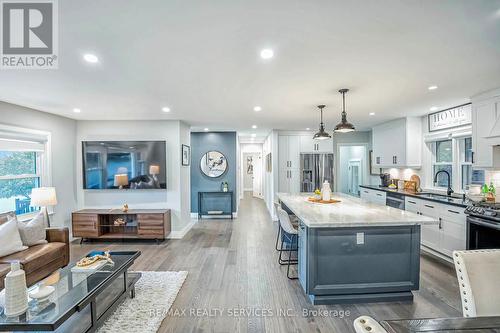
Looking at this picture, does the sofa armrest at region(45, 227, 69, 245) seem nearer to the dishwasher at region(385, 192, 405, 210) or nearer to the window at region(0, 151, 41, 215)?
the window at region(0, 151, 41, 215)

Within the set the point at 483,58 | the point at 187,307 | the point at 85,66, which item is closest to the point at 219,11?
the point at 85,66

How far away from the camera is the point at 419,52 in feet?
7.10

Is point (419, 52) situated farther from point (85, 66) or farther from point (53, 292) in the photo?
point (53, 292)

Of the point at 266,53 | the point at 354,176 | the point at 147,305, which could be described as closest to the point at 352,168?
the point at 354,176

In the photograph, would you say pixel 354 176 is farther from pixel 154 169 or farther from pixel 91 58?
pixel 91 58

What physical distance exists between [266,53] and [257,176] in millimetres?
9701

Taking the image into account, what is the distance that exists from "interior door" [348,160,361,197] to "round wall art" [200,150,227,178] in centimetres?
410

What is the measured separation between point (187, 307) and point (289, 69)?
2.74 meters

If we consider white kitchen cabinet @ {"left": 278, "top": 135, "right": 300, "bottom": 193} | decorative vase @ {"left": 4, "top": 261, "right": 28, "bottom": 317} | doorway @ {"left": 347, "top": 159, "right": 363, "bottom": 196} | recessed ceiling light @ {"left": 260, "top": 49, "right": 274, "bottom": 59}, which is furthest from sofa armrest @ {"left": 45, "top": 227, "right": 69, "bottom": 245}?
doorway @ {"left": 347, "top": 159, "right": 363, "bottom": 196}

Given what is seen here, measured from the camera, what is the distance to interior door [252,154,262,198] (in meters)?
11.4

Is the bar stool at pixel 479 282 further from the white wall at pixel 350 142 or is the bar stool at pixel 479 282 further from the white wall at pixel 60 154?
the white wall at pixel 350 142

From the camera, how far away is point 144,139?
16.9ft

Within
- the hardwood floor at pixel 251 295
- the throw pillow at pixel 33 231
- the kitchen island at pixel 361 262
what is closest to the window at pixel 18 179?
the throw pillow at pixel 33 231

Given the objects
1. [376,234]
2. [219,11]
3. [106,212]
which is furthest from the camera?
[106,212]
